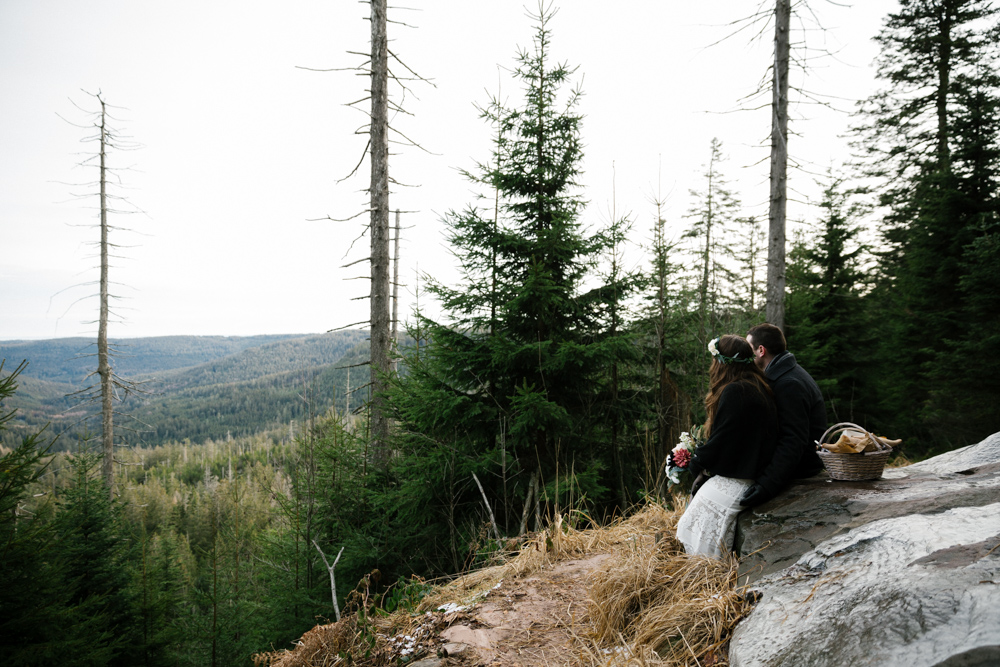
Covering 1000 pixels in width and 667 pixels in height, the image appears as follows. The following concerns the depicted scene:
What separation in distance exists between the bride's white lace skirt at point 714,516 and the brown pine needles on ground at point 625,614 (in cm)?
13

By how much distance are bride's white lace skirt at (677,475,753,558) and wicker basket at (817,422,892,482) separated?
0.54 meters

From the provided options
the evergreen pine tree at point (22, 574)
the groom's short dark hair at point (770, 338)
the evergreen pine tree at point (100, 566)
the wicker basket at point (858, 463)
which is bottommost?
the evergreen pine tree at point (100, 566)

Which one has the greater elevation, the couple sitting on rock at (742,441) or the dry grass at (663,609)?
the couple sitting on rock at (742,441)

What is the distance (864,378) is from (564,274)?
11434mm

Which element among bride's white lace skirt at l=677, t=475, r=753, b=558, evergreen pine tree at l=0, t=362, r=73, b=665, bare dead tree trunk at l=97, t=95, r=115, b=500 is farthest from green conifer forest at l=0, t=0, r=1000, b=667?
bare dead tree trunk at l=97, t=95, r=115, b=500

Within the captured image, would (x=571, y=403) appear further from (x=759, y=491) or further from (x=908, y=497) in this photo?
(x=908, y=497)

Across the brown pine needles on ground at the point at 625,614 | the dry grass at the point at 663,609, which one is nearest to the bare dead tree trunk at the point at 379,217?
the brown pine needles on ground at the point at 625,614

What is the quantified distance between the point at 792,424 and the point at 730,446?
0.48 metres

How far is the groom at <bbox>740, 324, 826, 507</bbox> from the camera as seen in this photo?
3229mm

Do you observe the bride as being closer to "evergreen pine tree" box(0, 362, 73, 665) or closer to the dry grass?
the dry grass

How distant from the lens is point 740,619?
2459 millimetres

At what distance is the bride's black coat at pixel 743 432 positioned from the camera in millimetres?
3246

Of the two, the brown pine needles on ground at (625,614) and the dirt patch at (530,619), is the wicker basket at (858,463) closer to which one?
the brown pine needles on ground at (625,614)

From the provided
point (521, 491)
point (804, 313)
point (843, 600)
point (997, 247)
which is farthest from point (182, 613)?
point (997, 247)
